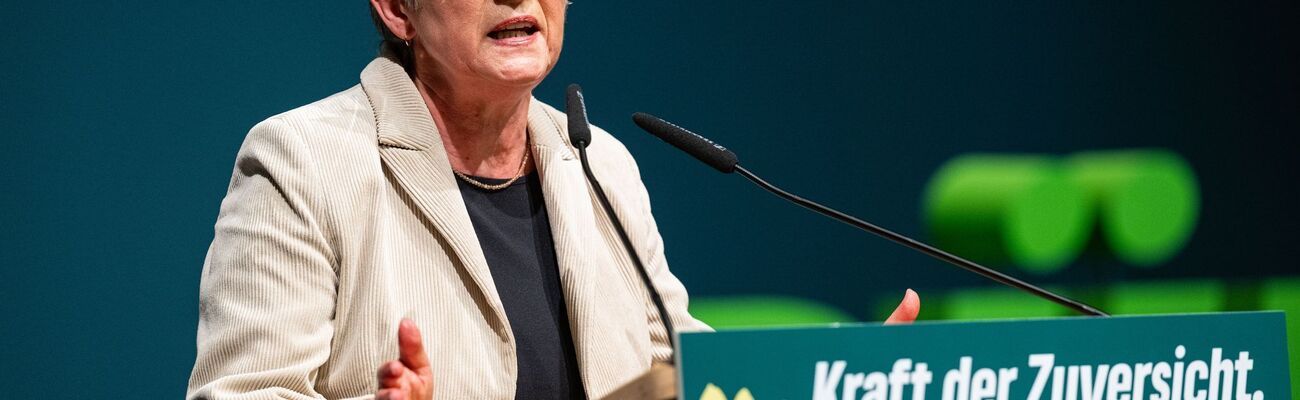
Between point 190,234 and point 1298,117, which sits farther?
point 1298,117

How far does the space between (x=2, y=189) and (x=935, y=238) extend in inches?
72.2

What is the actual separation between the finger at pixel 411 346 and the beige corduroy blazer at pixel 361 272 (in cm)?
26

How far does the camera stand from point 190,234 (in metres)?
2.01

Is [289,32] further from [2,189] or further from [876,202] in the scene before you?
[876,202]

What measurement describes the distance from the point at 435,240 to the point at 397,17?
0.32 metres

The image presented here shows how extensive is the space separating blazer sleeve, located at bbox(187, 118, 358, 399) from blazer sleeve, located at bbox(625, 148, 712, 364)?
50cm

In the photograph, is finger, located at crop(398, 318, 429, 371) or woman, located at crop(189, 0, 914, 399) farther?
woman, located at crop(189, 0, 914, 399)

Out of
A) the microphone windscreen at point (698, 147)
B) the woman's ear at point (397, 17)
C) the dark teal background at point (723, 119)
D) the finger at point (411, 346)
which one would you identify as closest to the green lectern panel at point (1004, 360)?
the finger at point (411, 346)

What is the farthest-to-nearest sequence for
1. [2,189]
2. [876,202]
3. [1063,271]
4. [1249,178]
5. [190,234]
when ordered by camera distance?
[1249,178]
[1063,271]
[876,202]
[190,234]
[2,189]

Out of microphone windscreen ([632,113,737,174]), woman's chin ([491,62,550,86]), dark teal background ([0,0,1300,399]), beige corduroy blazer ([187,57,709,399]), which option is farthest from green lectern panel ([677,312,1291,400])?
dark teal background ([0,0,1300,399])

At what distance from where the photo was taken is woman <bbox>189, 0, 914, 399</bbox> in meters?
1.36

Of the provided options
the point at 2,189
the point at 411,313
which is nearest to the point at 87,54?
the point at 2,189

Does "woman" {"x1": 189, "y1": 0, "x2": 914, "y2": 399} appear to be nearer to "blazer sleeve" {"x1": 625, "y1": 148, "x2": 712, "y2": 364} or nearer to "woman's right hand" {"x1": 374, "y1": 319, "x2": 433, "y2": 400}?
"blazer sleeve" {"x1": 625, "y1": 148, "x2": 712, "y2": 364}

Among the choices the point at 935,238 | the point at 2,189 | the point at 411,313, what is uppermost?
the point at 935,238
